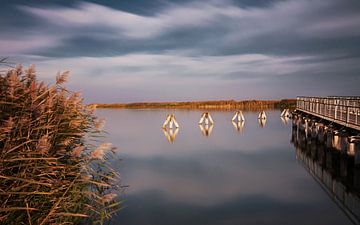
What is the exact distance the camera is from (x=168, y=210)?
42.8 ft

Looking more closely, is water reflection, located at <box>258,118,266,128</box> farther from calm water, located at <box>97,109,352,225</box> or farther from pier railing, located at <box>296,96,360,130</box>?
calm water, located at <box>97,109,352,225</box>

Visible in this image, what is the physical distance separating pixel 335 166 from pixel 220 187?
7250 millimetres

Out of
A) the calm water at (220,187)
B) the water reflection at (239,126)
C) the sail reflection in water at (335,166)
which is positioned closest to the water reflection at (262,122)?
the water reflection at (239,126)

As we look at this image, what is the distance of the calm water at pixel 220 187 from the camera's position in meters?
12.2

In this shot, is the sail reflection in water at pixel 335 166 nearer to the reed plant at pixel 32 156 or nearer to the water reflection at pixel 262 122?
the reed plant at pixel 32 156

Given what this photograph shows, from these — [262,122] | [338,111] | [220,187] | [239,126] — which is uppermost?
[338,111]

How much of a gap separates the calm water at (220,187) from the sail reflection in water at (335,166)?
369mm

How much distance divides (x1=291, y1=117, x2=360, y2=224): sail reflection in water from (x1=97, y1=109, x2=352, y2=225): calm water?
1.21 feet

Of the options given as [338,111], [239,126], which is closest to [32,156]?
[338,111]

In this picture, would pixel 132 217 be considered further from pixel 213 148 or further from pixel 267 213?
pixel 213 148

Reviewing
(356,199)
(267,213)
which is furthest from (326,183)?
(267,213)

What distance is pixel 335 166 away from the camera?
19312 mm

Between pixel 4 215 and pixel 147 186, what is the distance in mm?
12752

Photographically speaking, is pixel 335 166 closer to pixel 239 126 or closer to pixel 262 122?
pixel 239 126
